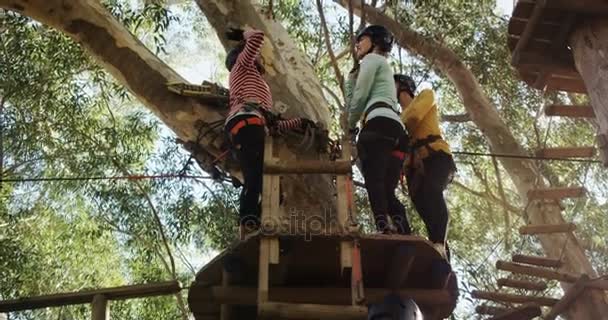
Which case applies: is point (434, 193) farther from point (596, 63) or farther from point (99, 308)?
point (99, 308)

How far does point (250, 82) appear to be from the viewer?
13.2ft

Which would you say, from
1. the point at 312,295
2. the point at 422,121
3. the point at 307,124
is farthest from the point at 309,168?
the point at 422,121

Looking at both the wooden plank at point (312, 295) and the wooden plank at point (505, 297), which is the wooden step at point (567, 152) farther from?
the wooden plank at point (312, 295)

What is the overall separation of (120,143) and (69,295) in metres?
5.20

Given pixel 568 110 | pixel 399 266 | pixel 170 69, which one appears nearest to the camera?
pixel 399 266

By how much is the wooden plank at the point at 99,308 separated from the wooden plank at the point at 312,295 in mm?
569

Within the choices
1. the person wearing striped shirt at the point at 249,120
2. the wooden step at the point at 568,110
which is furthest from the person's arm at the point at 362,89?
the wooden step at the point at 568,110

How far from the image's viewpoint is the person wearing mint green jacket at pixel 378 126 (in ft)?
11.3

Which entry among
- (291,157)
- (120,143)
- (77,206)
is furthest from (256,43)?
(77,206)

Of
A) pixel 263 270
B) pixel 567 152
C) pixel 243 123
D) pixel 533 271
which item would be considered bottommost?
pixel 263 270

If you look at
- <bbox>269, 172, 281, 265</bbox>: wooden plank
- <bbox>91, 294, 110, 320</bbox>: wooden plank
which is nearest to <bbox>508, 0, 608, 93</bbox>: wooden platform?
<bbox>269, 172, 281, 265</bbox>: wooden plank

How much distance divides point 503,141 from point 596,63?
12.5ft

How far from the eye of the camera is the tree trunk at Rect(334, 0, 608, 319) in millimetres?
6133

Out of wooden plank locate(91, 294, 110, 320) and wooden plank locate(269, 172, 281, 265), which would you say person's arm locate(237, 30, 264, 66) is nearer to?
wooden plank locate(269, 172, 281, 265)
